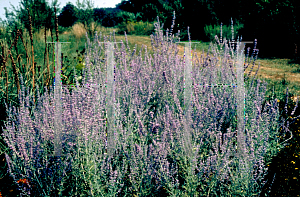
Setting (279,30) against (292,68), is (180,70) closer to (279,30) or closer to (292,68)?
(292,68)

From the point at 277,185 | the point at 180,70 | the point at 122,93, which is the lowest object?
the point at 277,185

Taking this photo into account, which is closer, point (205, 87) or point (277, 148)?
point (277, 148)

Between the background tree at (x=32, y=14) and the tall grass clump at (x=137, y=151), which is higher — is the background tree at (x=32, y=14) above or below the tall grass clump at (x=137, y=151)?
above

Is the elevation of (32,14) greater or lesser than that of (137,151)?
greater

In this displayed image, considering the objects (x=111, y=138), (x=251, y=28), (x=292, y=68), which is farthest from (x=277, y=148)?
(x=251, y=28)

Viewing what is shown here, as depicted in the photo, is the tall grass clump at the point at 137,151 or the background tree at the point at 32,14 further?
the background tree at the point at 32,14

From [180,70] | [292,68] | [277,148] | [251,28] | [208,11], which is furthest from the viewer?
[208,11]

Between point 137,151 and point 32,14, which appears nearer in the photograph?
point 137,151

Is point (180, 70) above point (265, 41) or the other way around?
the other way around

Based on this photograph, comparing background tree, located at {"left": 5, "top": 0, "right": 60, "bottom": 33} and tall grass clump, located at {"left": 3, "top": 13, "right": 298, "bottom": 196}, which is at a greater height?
A: background tree, located at {"left": 5, "top": 0, "right": 60, "bottom": 33}

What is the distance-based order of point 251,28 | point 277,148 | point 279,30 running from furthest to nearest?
point 251,28, point 279,30, point 277,148

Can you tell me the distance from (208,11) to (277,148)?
12.4 meters

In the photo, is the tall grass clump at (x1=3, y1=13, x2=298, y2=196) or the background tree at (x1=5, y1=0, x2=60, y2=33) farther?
the background tree at (x1=5, y1=0, x2=60, y2=33)

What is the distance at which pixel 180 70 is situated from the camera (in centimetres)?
326
